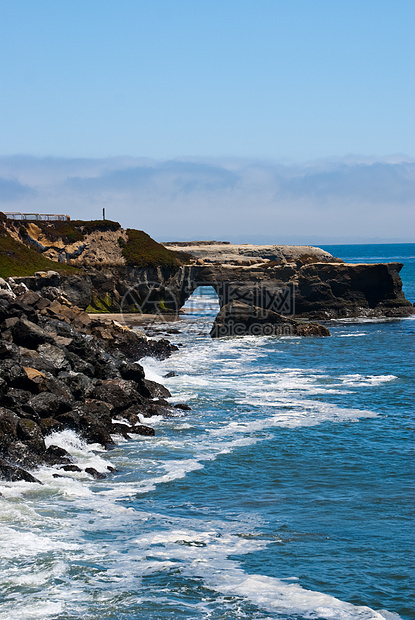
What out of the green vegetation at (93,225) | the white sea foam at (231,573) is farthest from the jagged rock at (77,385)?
the green vegetation at (93,225)

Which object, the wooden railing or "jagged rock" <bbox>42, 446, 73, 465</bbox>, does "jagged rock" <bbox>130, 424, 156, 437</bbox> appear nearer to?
"jagged rock" <bbox>42, 446, 73, 465</bbox>

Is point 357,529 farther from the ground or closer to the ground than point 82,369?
closer to the ground

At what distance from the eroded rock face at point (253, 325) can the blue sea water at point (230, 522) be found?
28.0 metres

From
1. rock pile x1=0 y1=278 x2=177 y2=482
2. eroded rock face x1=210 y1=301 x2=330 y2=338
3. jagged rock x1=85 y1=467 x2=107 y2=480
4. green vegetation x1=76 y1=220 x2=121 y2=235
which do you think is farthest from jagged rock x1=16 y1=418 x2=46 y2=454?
green vegetation x1=76 y1=220 x2=121 y2=235

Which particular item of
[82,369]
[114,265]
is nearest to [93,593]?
[82,369]

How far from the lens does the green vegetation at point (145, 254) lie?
88.8m

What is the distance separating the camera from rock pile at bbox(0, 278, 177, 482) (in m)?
24.1

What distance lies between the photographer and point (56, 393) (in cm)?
2928

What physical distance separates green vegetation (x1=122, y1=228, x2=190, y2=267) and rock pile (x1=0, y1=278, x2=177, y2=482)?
45.7 metres

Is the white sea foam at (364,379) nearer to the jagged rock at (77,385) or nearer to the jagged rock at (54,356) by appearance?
the jagged rock at (77,385)

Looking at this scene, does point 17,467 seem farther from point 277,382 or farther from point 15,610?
point 277,382

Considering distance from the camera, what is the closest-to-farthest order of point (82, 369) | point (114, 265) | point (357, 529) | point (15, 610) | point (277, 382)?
point (15, 610)
point (357, 529)
point (82, 369)
point (277, 382)
point (114, 265)

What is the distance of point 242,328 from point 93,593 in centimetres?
5030

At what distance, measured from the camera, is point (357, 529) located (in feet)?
62.8
